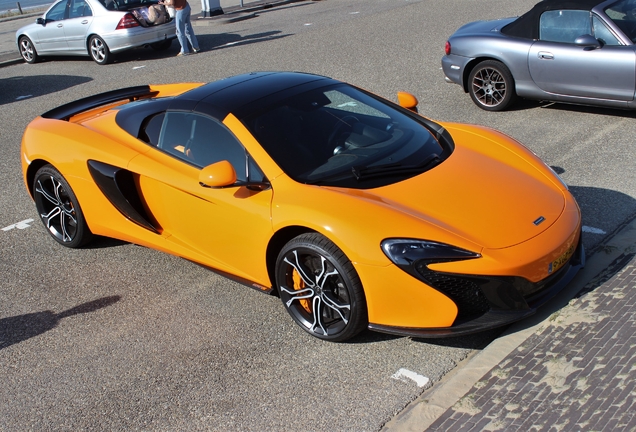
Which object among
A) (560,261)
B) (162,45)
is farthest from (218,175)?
(162,45)

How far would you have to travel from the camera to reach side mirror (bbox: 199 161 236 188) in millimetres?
4469

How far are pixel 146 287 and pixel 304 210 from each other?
1.74m

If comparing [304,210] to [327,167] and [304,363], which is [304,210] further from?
[304,363]

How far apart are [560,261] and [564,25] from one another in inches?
192

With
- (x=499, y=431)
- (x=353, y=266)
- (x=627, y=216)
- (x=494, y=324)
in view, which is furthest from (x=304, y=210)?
(x=627, y=216)

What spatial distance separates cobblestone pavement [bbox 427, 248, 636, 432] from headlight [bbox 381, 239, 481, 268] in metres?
0.66

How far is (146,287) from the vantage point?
5.46 m

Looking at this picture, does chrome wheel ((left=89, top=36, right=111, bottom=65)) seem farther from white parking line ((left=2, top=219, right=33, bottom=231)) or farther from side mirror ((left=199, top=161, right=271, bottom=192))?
side mirror ((left=199, top=161, right=271, bottom=192))

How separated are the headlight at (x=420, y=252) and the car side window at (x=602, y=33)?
498cm

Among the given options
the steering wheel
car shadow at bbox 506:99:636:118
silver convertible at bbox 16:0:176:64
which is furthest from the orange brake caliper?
silver convertible at bbox 16:0:176:64

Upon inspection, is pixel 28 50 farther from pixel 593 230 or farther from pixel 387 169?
pixel 593 230

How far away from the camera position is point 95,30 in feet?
47.3

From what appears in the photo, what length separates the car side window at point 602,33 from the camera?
7.87 meters

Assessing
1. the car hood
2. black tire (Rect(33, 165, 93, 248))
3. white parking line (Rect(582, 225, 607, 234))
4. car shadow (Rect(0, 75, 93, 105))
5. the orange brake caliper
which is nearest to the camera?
the car hood
